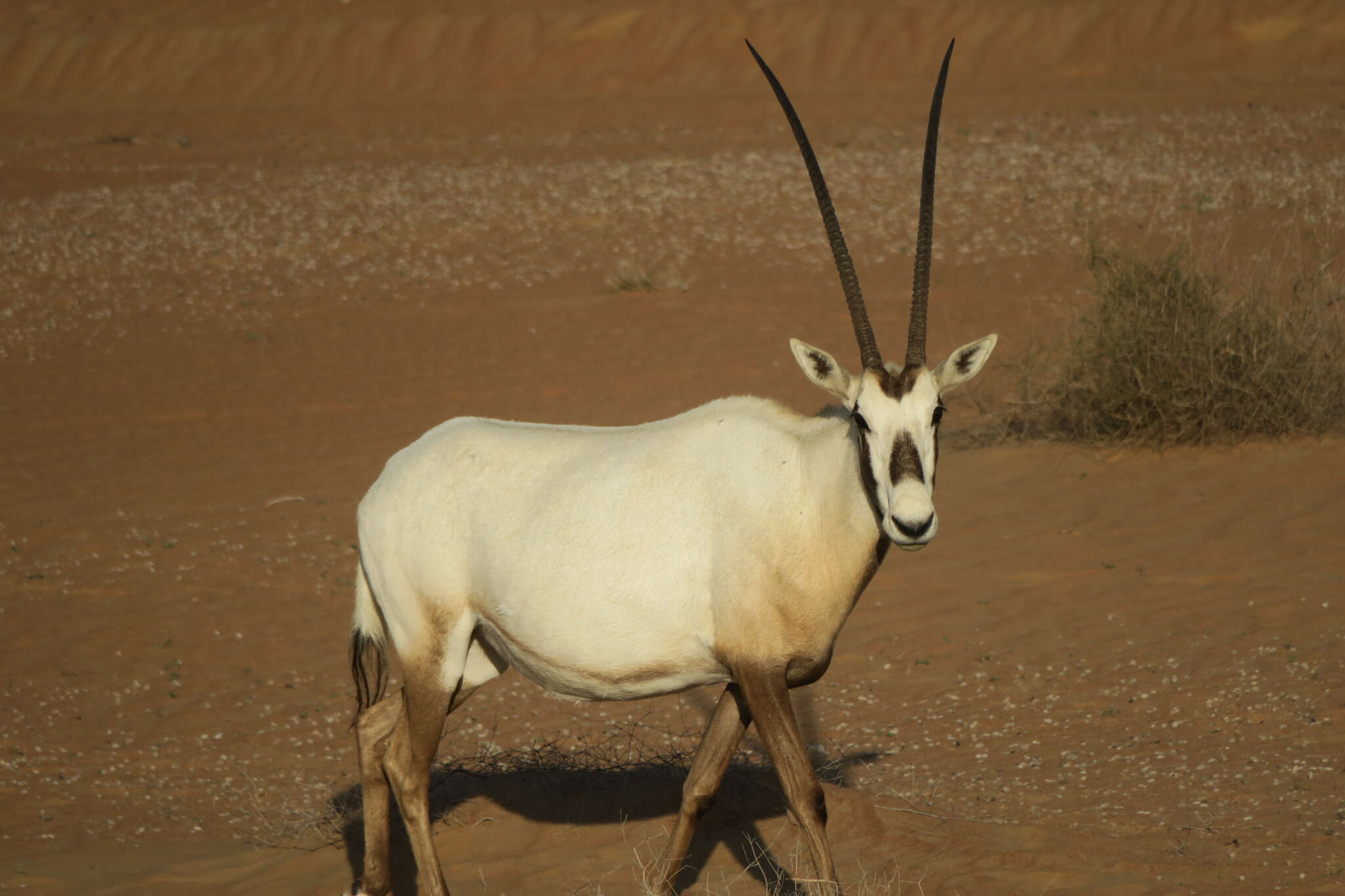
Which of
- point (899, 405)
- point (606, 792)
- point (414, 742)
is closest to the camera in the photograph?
point (899, 405)

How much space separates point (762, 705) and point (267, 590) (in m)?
6.00

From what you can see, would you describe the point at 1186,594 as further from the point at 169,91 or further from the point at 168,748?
the point at 169,91

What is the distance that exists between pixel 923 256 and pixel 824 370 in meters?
0.63

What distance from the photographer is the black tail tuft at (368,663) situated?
5.59 meters

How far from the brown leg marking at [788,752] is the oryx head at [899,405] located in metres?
0.68

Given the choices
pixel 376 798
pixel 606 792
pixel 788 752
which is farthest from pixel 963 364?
pixel 376 798

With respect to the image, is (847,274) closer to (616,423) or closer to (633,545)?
(633,545)

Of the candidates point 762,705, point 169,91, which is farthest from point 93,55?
point 762,705

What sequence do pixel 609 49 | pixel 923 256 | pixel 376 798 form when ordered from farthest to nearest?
pixel 609 49 → pixel 376 798 → pixel 923 256

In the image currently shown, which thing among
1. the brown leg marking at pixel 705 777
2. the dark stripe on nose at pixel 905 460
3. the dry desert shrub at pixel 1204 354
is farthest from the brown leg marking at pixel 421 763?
the dry desert shrub at pixel 1204 354

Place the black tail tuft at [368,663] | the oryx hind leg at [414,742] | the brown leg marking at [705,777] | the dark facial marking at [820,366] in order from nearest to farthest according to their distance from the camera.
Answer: the dark facial marking at [820,366] < the brown leg marking at [705,777] < the oryx hind leg at [414,742] < the black tail tuft at [368,663]

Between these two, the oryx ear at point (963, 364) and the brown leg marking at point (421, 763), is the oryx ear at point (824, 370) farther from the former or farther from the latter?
the brown leg marking at point (421, 763)

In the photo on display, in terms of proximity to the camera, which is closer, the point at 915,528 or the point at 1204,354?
the point at 915,528

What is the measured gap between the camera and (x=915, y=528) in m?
3.96
